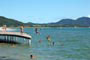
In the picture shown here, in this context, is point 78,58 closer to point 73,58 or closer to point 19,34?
point 73,58

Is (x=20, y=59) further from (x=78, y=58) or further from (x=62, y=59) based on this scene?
(x=78, y=58)

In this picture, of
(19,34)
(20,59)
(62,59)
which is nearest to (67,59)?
(62,59)

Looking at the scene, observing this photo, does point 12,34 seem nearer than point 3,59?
No

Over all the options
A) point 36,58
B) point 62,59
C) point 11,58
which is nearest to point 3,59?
point 11,58

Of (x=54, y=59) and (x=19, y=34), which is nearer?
(x=54, y=59)

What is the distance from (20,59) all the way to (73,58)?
6.84m

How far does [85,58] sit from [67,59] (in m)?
2.84

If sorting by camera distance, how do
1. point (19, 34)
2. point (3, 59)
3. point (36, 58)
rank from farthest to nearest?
point (19, 34) < point (36, 58) < point (3, 59)

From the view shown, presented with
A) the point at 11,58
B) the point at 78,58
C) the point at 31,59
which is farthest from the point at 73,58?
the point at 11,58

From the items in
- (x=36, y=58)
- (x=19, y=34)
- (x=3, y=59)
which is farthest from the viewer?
(x=19, y=34)

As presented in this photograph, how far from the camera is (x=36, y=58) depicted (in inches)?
1394

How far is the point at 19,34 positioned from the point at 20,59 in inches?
842

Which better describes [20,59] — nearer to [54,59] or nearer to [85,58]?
[54,59]

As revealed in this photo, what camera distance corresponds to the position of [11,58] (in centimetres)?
3434
